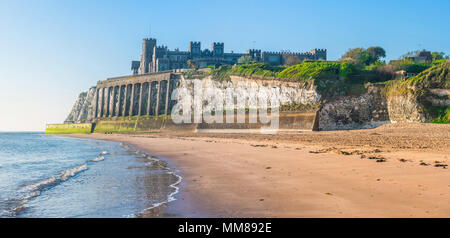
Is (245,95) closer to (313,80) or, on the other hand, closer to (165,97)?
(313,80)

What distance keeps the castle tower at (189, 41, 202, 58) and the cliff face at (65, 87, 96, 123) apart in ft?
110

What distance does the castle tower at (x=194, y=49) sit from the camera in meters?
99.1

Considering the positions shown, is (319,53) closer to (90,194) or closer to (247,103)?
(247,103)

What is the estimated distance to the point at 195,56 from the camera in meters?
98.9

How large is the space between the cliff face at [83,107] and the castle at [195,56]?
1891 cm

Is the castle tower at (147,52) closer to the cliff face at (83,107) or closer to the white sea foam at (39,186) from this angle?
the cliff face at (83,107)

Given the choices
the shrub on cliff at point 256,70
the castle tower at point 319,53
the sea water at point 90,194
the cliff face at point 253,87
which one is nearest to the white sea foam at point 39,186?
the sea water at point 90,194

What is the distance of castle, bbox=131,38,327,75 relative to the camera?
305 ft

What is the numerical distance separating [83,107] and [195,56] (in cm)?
4076

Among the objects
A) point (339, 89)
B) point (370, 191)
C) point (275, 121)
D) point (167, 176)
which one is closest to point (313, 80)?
point (339, 89)

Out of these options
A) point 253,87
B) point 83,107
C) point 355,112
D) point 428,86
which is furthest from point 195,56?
point 428,86

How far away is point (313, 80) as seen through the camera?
39625 millimetres

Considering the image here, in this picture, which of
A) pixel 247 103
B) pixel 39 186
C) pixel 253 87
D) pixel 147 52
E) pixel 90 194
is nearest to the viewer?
pixel 90 194
